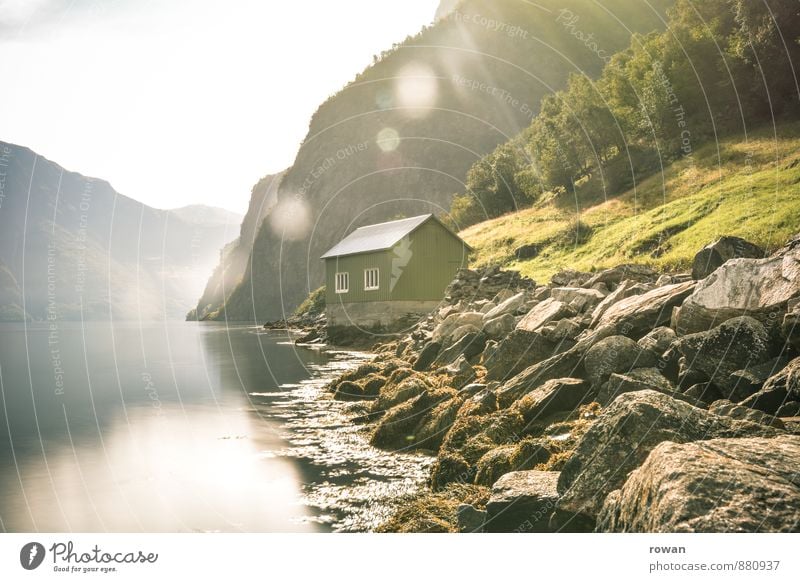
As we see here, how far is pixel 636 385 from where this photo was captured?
10203mm

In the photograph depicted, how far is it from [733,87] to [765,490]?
54493 mm

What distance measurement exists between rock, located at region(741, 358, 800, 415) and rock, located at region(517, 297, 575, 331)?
8.56m

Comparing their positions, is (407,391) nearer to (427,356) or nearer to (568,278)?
(427,356)

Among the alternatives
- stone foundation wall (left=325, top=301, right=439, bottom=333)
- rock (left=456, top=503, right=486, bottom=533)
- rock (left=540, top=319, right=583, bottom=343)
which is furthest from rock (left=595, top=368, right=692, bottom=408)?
stone foundation wall (left=325, top=301, right=439, bottom=333)

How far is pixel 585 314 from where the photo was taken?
18.0 m

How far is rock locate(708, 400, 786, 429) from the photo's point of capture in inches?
312

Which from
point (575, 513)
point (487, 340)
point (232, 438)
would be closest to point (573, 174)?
point (487, 340)

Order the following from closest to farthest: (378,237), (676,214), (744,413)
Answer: (744,413) < (676,214) < (378,237)

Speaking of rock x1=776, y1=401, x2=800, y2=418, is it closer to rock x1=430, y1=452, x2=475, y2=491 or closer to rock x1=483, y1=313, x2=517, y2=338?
rock x1=430, y1=452, x2=475, y2=491

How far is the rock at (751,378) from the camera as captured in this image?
9570mm

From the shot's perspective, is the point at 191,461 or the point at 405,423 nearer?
the point at 191,461

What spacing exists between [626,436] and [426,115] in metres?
124

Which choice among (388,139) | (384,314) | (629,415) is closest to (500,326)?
(629,415)

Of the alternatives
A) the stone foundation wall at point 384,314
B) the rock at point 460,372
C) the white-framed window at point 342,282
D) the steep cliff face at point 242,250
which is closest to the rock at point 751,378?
the rock at point 460,372
